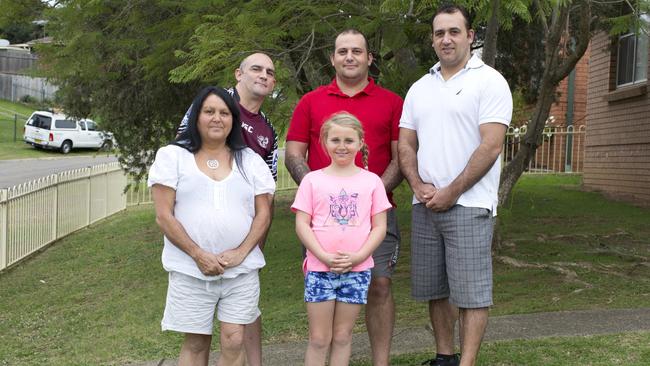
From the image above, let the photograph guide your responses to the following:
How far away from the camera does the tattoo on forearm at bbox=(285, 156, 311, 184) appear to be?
438cm

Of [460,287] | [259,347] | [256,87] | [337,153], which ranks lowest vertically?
[259,347]

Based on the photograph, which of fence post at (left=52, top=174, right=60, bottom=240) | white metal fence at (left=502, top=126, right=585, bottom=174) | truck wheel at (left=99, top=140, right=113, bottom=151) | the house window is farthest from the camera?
white metal fence at (left=502, top=126, right=585, bottom=174)

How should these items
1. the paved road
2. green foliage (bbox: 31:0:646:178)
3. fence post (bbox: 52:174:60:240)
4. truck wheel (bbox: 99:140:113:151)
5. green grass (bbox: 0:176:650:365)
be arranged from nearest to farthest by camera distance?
green foliage (bbox: 31:0:646:178) < green grass (bbox: 0:176:650:365) < fence post (bbox: 52:174:60:240) < truck wheel (bbox: 99:140:113:151) < the paved road

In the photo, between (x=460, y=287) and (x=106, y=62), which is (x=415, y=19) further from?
(x=106, y=62)

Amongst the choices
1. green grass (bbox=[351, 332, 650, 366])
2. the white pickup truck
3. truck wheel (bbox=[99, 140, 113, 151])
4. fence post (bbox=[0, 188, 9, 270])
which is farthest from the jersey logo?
the white pickup truck

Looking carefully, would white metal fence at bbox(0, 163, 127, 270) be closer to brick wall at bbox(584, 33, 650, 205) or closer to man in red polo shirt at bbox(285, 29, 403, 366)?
man in red polo shirt at bbox(285, 29, 403, 366)

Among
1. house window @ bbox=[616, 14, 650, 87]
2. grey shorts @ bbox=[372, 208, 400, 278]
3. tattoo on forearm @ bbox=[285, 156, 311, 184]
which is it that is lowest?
grey shorts @ bbox=[372, 208, 400, 278]

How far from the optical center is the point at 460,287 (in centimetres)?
418

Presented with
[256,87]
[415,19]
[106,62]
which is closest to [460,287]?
[256,87]

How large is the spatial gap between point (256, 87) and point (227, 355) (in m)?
1.56

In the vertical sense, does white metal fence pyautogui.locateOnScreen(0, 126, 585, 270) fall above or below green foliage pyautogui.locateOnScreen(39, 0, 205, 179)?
below

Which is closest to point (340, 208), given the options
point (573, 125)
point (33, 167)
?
point (573, 125)

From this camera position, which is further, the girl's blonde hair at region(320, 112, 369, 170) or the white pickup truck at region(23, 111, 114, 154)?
the white pickup truck at region(23, 111, 114, 154)

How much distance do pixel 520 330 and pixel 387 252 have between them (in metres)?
1.78
